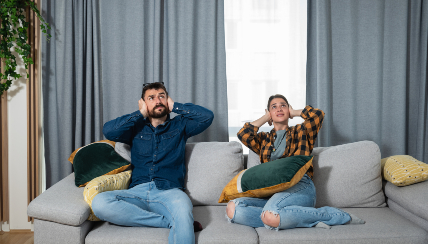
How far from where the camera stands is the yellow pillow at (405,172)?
1843 mm

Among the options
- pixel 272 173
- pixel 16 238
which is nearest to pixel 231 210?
pixel 272 173

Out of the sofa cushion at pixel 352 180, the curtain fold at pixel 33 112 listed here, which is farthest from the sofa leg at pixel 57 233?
the sofa cushion at pixel 352 180

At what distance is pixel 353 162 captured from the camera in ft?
6.68

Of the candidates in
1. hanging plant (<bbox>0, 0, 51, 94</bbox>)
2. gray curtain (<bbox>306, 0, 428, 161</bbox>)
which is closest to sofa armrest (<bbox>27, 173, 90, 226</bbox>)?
hanging plant (<bbox>0, 0, 51, 94</bbox>)

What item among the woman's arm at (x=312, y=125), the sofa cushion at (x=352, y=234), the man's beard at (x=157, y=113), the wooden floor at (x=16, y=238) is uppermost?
the man's beard at (x=157, y=113)

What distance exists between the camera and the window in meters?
2.63

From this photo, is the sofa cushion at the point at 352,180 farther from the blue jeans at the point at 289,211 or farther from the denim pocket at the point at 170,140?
the denim pocket at the point at 170,140

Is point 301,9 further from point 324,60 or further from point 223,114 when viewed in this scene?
point 223,114

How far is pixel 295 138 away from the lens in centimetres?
209

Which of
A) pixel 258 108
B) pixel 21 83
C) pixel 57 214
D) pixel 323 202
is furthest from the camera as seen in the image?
pixel 258 108

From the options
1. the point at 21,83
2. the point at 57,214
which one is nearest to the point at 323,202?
the point at 57,214

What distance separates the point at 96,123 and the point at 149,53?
0.77m

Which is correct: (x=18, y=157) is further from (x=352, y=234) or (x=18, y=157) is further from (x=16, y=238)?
(x=352, y=234)

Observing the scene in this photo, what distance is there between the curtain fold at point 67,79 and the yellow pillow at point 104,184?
768 mm
